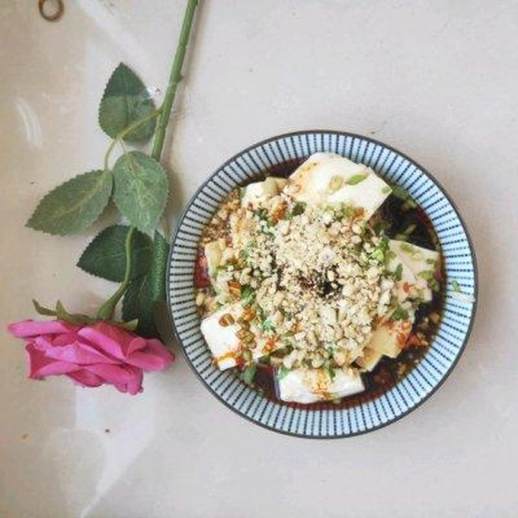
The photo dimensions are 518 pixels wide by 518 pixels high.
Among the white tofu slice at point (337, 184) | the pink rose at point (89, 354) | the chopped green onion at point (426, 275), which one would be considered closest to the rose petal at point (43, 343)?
the pink rose at point (89, 354)

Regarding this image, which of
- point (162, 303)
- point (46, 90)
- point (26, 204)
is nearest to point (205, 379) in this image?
point (162, 303)

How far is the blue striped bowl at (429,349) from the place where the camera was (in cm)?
86

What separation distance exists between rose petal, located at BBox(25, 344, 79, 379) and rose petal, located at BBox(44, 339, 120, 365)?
0.04ft

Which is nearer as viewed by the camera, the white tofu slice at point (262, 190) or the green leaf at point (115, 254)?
the white tofu slice at point (262, 190)

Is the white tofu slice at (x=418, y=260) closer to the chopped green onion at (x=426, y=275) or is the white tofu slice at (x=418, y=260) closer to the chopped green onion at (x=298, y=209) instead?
the chopped green onion at (x=426, y=275)

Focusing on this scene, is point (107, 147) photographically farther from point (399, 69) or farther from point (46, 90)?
point (399, 69)

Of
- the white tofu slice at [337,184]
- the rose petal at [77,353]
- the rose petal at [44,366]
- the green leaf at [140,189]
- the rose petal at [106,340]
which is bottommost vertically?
the rose petal at [44,366]

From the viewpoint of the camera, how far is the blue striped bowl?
0.86 metres

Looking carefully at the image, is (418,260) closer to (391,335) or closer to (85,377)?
(391,335)

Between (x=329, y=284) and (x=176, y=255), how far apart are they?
195 millimetres

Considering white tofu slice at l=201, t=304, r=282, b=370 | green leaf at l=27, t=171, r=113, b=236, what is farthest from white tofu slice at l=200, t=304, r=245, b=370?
green leaf at l=27, t=171, r=113, b=236

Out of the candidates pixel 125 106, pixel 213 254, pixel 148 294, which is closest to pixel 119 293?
pixel 148 294

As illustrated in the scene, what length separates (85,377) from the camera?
0.88 meters

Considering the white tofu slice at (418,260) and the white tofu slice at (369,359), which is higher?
the white tofu slice at (418,260)
